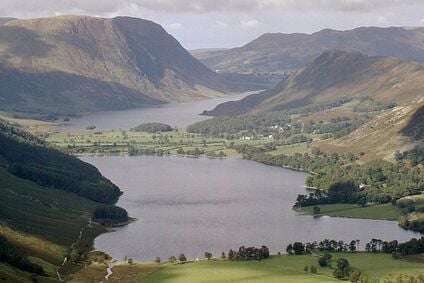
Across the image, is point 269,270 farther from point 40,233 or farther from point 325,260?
point 40,233

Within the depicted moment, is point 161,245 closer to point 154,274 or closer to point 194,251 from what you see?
point 194,251

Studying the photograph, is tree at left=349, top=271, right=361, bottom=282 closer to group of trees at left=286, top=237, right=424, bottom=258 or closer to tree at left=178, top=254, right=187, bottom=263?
group of trees at left=286, top=237, right=424, bottom=258

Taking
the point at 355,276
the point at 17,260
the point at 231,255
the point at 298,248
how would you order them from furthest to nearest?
the point at 298,248 < the point at 231,255 < the point at 17,260 < the point at 355,276

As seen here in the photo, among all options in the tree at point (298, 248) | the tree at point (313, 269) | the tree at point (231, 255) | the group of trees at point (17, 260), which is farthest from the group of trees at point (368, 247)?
the group of trees at point (17, 260)

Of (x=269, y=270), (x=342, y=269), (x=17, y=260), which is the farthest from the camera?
(x=269, y=270)

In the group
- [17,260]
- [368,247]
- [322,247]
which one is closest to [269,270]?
[322,247]

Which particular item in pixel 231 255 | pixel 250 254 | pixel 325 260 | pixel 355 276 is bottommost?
pixel 355 276

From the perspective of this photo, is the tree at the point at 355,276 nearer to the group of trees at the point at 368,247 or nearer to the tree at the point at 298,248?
the group of trees at the point at 368,247

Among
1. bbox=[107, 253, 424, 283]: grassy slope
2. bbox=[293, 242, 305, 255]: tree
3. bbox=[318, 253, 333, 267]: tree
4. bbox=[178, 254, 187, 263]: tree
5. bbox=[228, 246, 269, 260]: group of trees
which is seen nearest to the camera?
bbox=[107, 253, 424, 283]: grassy slope

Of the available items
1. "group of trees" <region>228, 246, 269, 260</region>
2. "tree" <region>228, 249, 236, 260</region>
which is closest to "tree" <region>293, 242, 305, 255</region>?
"group of trees" <region>228, 246, 269, 260</region>
